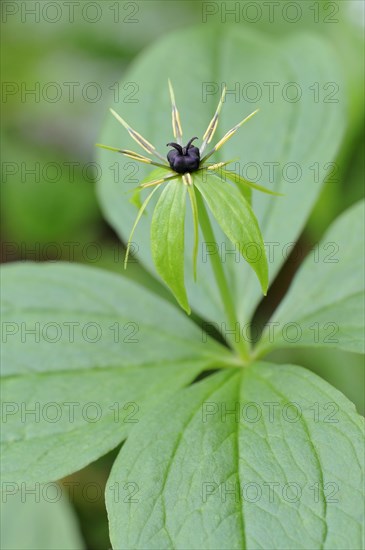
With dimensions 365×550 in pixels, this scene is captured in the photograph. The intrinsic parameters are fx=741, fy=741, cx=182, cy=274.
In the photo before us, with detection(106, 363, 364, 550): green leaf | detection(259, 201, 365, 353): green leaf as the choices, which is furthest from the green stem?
detection(106, 363, 364, 550): green leaf

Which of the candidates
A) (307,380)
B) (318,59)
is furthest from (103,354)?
(318,59)

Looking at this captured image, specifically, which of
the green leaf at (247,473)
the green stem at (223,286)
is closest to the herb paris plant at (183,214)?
the green stem at (223,286)

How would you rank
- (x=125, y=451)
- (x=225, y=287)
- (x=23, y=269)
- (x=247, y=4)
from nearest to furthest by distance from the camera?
(x=125, y=451) < (x=225, y=287) < (x=23, y=269) < (x=247, y=4)

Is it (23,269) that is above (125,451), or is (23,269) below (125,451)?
above

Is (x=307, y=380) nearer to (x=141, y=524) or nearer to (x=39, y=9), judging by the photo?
(x=141, y=524)

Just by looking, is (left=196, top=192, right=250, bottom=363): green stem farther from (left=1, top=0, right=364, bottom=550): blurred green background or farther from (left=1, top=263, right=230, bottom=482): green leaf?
(left=1, top=0, right=364, bottom=550): blurred green background

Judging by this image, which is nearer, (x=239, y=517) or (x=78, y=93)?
(x=239, y=517)

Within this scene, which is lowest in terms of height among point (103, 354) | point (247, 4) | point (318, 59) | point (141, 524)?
point (141, 524)

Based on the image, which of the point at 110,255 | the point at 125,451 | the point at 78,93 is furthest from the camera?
the point at 78,93
